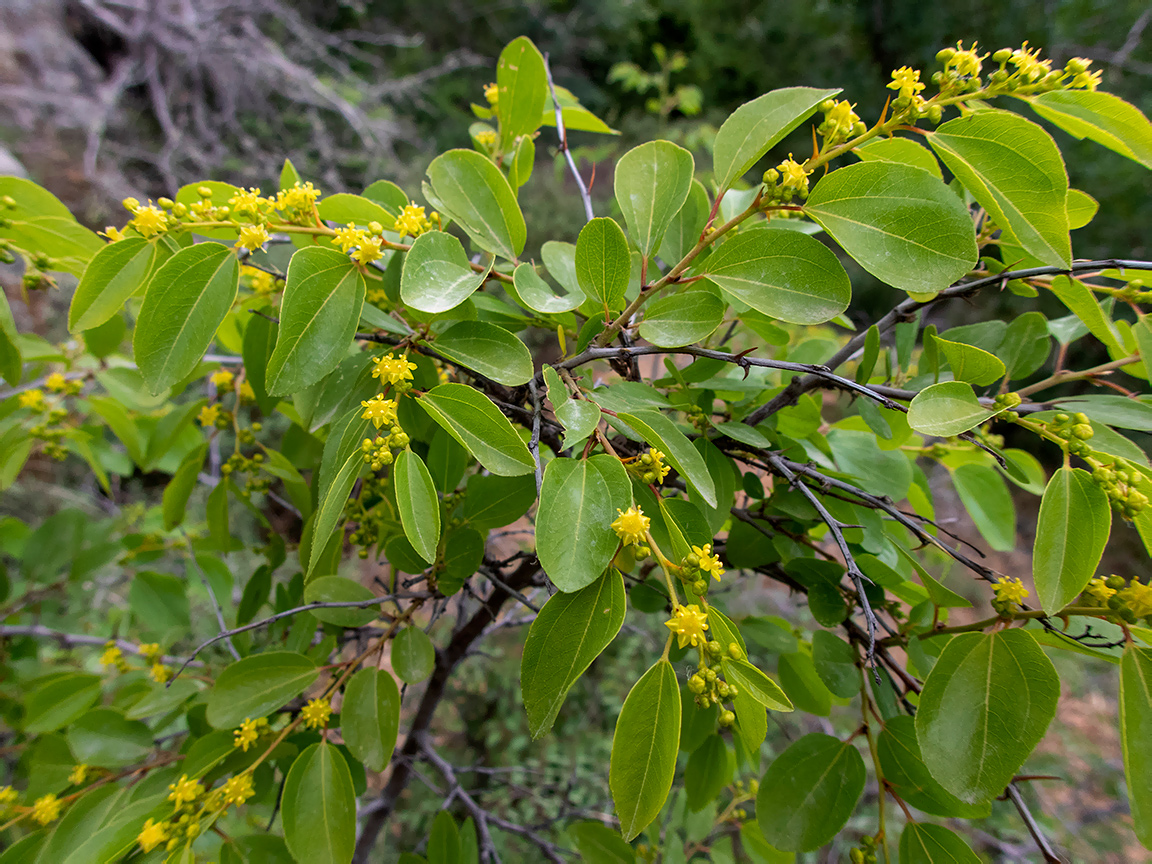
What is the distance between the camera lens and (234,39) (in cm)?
274

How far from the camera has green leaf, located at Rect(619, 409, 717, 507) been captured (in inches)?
13.2

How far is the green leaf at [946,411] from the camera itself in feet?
1.10

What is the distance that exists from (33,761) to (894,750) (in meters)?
0.95

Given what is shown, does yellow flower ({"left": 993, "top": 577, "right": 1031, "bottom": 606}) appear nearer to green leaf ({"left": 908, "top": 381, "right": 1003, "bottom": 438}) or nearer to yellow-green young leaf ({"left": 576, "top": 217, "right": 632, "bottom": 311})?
green leaf ({"left": 908, "top": 381, "right": 1003, "bottom": 438})

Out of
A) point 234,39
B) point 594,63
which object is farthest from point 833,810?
point 594,63

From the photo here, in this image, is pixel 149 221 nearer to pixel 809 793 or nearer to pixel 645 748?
pixel 645 748

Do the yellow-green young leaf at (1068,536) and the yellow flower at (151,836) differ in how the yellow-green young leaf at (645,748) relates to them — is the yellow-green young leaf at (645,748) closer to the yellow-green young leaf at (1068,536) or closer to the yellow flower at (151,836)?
the yellow-green young leaf at (1068,536)

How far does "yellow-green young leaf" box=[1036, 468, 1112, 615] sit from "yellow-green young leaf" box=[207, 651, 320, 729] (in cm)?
58

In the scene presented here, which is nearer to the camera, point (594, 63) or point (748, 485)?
point (748, 485)

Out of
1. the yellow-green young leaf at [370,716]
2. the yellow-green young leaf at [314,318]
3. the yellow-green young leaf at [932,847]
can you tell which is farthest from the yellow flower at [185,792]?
the yellow-green young leaf at [932,847]

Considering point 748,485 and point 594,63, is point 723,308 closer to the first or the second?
point 748,485

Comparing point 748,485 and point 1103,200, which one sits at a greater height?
point 1103,200

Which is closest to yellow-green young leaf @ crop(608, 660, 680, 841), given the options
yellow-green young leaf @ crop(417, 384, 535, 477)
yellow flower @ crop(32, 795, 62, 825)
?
yellow-green young leaf @ crop(417, 384, 535, 477)

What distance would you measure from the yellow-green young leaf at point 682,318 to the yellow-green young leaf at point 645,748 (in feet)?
0.71
